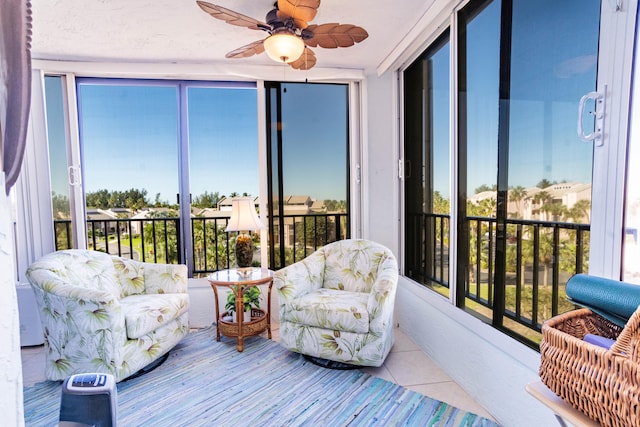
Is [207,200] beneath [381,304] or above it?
above

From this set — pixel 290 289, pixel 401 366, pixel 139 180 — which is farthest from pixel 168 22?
pixel 401 366

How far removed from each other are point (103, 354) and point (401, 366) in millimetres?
1995

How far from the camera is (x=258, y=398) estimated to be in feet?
6.67

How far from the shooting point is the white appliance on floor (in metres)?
2.82

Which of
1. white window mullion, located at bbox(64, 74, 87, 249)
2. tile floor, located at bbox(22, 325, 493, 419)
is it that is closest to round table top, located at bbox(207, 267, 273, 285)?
tile floor, located at bbox(22, 325, 493, 419)

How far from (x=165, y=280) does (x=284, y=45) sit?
208 centimetres

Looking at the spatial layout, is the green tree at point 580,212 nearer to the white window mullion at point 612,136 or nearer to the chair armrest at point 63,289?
the white window mullion at point 612,136

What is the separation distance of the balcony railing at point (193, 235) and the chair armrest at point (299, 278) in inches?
31.9

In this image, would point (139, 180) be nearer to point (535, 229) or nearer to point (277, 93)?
point (277, 93)

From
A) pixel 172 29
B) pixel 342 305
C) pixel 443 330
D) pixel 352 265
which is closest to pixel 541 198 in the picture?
pixel 443 330

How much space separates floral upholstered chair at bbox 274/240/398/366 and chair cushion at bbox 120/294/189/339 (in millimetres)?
Result: 802

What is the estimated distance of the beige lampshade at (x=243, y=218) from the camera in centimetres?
279

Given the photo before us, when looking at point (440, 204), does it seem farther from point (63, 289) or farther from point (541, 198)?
point (63, 289)

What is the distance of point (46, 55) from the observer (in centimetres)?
282
